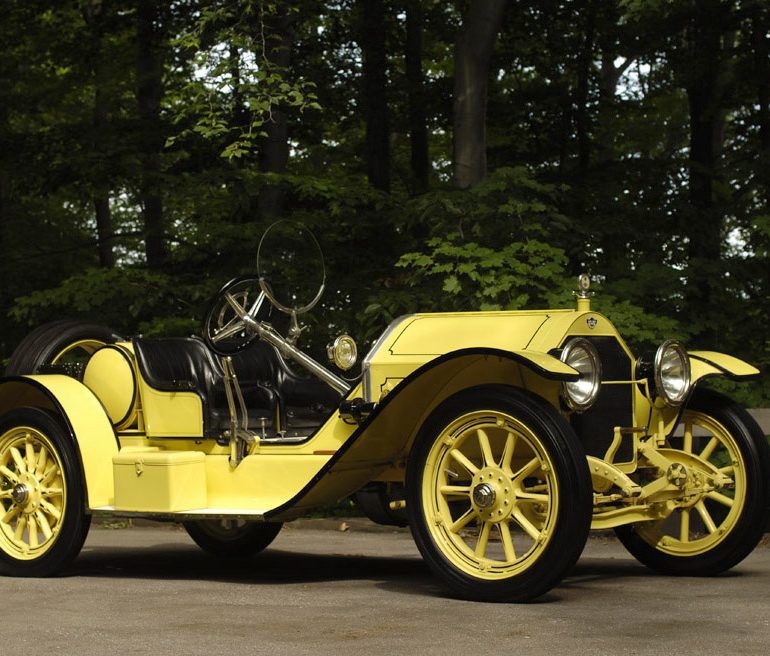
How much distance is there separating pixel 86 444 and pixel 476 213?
18.3ft

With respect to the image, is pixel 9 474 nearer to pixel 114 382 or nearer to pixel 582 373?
pixel 114 382

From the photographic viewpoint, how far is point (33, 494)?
26.7 ft

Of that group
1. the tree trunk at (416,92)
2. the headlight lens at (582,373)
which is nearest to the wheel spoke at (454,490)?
the headlight lens at (582,373)

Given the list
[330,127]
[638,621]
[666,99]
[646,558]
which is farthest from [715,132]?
[638,621]

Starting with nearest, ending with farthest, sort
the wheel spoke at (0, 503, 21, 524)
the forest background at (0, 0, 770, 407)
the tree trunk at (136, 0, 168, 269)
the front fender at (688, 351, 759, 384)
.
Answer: the front fender at (688, 351, 759, 384) < the wheel spoke at (0, 503, 21, 524) < the forest background at (0, 0, 770, 407) < the tree trunk at (136, 0, 168, 269)

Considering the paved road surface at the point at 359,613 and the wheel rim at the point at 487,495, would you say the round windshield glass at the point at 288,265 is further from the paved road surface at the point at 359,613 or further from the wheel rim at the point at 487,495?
the wheel rim at the point at 487,495

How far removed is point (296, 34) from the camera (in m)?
16.3

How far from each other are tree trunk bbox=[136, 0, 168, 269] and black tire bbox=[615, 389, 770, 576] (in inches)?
360

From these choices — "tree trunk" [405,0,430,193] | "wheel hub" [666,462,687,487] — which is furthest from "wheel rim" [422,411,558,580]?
"tree trunk" [405,0,430,193]

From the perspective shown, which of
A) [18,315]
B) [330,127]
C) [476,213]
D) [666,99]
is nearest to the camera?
[476,213]

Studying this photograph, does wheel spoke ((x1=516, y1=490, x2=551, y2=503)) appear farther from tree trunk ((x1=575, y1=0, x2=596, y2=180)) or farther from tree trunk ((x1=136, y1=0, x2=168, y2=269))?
tree trunk ((x1=575, y1=0, x2=596, y2=180))

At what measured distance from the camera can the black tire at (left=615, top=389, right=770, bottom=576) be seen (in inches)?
290

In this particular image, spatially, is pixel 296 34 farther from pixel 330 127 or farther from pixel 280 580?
pixel 280 580

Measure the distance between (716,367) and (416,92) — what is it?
41.3 feet
